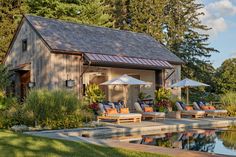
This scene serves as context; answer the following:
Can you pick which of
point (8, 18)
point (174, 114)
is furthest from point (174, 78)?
point (8, 18)

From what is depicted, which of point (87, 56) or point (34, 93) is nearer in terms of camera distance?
point (34, 93)

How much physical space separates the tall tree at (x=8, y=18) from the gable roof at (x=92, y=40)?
932 centimetres

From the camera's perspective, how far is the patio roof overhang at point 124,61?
65.4 feet

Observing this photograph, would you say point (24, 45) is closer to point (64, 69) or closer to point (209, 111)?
point (64, 69)

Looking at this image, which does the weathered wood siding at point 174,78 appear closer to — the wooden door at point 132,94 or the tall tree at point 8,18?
the wooden door at point 132,94

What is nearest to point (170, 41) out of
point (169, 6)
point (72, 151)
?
point (169, 6)

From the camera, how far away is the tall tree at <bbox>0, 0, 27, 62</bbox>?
3055cm

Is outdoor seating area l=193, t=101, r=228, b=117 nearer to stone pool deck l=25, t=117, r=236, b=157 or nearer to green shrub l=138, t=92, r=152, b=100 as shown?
stone pool deck l=25, t=117, r=236, b=157

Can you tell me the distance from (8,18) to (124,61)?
1614 cm

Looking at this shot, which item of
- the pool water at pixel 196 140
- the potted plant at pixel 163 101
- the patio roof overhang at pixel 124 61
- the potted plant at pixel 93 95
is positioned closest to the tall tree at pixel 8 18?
the patio roof overhang at pixel 124 61

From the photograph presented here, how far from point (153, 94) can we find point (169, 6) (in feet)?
64.0

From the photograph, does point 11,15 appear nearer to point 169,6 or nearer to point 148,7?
point 148,7

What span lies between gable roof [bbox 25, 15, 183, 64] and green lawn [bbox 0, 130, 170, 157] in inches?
402

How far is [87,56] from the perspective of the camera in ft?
65.3
